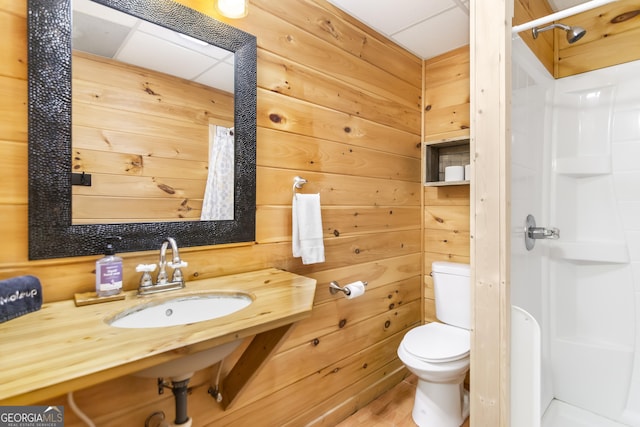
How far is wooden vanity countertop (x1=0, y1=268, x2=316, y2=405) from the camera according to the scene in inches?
22.3

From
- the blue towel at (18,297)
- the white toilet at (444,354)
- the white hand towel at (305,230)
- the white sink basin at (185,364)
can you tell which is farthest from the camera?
the white toilet at (444,354)

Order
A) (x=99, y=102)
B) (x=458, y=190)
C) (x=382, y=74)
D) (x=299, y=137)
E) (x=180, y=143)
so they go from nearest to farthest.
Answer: (x=99, y=102) < (x=180, y=143) < (x=299, y=137) < (x=382, y=74) < (x=458, y=190)

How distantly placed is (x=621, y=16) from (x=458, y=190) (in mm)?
1334

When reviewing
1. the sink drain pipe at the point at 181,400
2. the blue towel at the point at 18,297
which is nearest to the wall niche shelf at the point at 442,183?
the sink drain pipe at the point at 181,400

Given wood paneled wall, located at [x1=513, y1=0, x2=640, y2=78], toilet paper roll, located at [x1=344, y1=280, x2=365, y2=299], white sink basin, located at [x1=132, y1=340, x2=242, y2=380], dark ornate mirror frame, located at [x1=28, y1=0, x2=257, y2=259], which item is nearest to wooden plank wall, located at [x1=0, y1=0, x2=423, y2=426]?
dark ornate mirror frame, located at [x1=28, y1=0, x2=257, y2=259]

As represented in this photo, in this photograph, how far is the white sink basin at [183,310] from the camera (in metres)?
0.94

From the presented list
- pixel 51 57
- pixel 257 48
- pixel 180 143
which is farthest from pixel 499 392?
pixel 51 57

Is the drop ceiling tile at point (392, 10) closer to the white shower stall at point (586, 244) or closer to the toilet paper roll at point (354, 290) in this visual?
the white shower stall at point (586, 244)

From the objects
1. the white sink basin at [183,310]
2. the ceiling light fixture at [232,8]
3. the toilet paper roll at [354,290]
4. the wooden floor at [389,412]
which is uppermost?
the ceiling light fixture at [232,8]

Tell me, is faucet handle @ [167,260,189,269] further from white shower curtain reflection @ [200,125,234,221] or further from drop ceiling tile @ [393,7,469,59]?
drop ceiling tile @ [393,7,469,59]

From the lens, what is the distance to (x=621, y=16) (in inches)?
73.6

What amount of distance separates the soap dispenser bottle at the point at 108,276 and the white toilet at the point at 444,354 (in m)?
1.39

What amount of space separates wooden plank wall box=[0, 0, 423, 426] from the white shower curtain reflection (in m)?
0.14

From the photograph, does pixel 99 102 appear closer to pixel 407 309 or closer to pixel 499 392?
pixel 499 392
